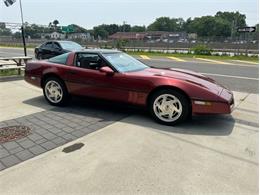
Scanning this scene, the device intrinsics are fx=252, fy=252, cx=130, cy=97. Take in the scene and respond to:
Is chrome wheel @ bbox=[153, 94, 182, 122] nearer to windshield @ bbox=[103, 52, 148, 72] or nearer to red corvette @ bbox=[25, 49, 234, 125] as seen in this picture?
red corvette @ bbox=[25, 49, 234, 125]

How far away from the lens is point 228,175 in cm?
283

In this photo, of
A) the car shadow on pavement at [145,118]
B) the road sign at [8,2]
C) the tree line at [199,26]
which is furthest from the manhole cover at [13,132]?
the tree line at [199,26]

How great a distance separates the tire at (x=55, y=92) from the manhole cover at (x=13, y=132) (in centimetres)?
136

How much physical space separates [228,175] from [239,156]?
1.87 feet

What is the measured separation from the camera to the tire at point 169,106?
165 inches

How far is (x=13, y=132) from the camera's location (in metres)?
3.99

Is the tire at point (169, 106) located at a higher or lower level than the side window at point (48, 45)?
lower

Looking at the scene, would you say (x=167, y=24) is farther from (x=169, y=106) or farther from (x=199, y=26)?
(x=169, y=106)

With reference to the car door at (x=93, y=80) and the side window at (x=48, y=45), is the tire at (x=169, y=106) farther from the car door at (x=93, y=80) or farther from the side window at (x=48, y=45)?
the side window at (x=48, y=45)

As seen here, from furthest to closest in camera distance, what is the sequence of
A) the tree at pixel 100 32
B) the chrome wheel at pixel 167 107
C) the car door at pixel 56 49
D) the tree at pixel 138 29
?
the tree at pixel 138 29
the tree at pixel 100 32
the car door at pixel 56 49
the chrome wheel at pixel 167 107

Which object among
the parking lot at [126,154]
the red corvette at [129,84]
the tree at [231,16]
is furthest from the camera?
the tree at [231,16]

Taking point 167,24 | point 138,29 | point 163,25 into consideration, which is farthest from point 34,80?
point 167,24

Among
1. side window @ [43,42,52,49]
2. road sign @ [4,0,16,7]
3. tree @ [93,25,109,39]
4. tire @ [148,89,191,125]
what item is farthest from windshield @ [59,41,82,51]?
tree @ [93,25,109,39]

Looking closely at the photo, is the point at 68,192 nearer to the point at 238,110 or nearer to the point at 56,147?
the point at 56,147
